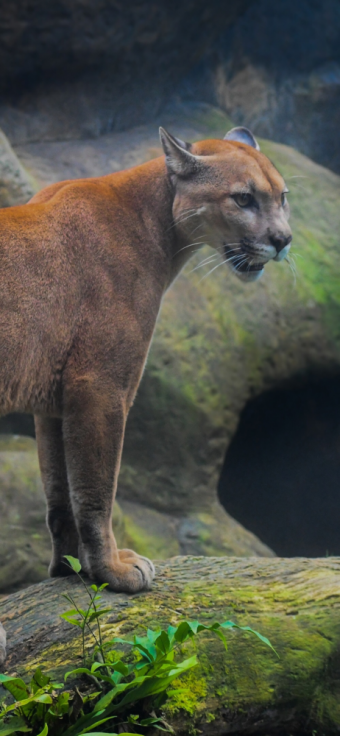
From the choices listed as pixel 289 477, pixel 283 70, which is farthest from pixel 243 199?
pixel 283 70

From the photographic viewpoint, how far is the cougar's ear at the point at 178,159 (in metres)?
3.05

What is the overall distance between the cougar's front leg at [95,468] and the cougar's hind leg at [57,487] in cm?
29

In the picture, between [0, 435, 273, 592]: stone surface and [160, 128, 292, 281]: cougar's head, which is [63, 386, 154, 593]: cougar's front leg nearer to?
[160, 128, 292, 281]: cougar's head

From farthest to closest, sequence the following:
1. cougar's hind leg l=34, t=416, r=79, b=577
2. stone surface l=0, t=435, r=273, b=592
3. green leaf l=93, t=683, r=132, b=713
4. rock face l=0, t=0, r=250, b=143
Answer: rock face l=0, t=0, r=250, b=143 < stone surface l=0, t=435, r=273, b=592 < cougar's hind leg l=34, t=416, r=79, b=577 < green leaf l=93, t=683, r=132, b=713

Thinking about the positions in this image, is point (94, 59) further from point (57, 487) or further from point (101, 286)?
point (57, 487)

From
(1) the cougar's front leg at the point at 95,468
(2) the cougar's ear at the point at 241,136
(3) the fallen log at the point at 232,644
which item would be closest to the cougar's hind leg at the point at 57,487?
(3) the fallen log at the point at 232,644

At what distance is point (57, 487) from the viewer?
2988 millimetres

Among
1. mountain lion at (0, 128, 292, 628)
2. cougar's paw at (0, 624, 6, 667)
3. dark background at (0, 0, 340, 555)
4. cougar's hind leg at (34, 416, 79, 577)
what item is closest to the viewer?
cougar's paw at (0, 624, 6, 667)

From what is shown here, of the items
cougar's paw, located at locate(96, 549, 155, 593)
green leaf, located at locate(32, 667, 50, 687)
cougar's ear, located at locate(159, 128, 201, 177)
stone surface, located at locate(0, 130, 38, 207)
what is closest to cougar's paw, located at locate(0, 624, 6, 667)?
green leaf, located at locate(32, 667, 50, 687)

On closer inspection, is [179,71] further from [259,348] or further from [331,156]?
[259,348]

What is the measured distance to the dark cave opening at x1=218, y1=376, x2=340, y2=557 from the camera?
684cm

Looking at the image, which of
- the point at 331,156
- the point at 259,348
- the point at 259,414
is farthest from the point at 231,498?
the point at 331,156

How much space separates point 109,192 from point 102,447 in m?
1.17

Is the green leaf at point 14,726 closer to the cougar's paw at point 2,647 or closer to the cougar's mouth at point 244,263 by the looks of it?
the cougar's paw at point 2,647
